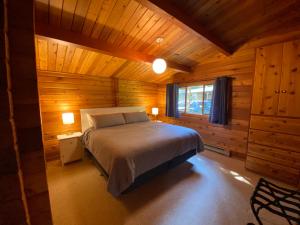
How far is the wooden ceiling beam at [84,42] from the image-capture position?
1749mm

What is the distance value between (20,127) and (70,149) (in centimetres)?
229

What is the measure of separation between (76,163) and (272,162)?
361 cm

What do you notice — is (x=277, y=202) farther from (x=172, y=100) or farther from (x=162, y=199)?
(x=172, y=100)

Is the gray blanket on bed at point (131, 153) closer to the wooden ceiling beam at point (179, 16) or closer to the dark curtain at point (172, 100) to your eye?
the wooden ceiling beam at point (179, 16)

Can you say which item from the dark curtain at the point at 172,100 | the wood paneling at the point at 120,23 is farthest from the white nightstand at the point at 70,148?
the dark curtain at the point at 172,100

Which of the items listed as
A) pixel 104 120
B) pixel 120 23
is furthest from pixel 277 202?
pixel 104 120

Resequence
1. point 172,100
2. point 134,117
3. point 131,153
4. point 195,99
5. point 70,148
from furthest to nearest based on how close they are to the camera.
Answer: point 172,100, point 195,99, point 134,117, point 70,148, point 131,153

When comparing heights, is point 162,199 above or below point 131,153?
below

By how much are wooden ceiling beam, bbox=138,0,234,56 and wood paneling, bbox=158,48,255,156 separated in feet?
2.80

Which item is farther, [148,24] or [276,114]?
[276,114]

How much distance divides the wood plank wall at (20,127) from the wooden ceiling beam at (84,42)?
138 cm

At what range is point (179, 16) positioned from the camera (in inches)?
68.9

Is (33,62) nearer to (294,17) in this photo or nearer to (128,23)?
(128,23)

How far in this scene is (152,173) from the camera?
199cm
